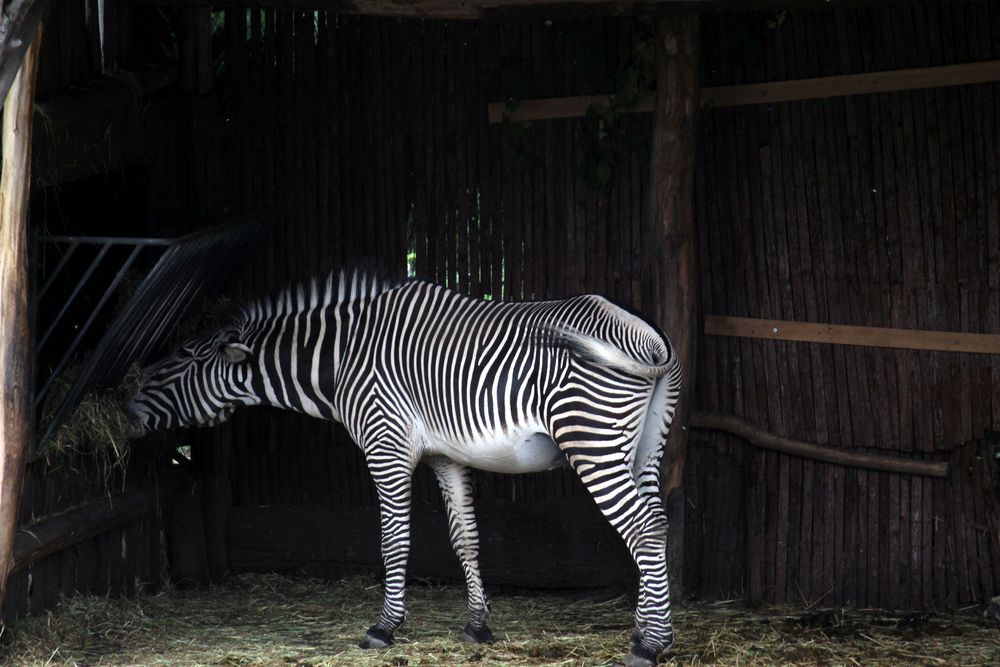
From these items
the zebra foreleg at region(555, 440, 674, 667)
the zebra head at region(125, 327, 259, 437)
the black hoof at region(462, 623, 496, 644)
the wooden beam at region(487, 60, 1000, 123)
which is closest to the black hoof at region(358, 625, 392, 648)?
the black hoof at region(462, 623, 496, 644)

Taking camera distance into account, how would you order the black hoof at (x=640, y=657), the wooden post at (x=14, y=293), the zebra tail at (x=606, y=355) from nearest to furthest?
the wooden post at (x=14, y=293), the black hoof at (x=640, y=657), the zebra tail at (x=606, y=355)

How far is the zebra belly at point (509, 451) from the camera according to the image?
6.48 meters

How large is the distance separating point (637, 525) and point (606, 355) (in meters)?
0.86

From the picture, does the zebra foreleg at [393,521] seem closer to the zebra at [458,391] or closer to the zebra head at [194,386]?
the zebra at [458,391]

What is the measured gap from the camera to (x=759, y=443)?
7.46 meters

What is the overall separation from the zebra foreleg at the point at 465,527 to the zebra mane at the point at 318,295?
1.06 metres

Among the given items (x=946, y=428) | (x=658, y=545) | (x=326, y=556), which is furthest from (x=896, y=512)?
(x=326, y=556)

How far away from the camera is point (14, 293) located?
5.56 meters

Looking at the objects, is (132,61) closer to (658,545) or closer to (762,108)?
(762,108)

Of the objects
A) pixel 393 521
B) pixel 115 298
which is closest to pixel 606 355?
pixel 393 521

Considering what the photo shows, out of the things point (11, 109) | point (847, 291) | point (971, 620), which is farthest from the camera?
point (847, 291)

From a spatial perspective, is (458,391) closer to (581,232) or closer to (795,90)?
(581,232)

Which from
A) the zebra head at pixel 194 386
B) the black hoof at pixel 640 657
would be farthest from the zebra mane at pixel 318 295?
the black hoof at pixel 640 657

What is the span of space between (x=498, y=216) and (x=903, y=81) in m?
2.58
